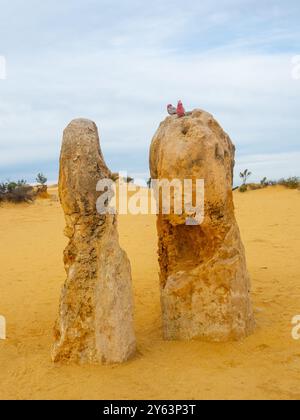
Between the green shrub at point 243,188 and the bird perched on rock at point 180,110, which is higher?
the bird perched on rock at point 180,110

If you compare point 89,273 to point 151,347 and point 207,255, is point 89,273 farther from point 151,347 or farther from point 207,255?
point 207,255

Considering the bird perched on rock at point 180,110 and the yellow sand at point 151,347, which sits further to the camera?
the bird perched on rock at point 180,110

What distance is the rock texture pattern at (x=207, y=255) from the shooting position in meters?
5.20

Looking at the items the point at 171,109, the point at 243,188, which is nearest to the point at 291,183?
the point at 243,188

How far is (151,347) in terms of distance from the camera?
529cm

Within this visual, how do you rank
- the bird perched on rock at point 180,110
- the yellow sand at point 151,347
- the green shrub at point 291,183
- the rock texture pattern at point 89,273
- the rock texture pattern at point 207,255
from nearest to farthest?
the yellow sand at point 151,347
the rock texture pattern at point 89,273
the rock texture pattern at point 207,255
the bird perched on rock at point 180,110
the green shrub at point 291,183

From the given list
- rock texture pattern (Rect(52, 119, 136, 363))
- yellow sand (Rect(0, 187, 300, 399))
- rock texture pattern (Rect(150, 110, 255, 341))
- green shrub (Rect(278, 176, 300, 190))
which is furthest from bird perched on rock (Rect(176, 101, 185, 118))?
green shrub (Rect(278, 176, 300, 190))

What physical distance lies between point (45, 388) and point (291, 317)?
120 inches


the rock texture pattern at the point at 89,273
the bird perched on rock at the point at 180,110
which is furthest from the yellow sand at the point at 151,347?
the bird perched on rock at the point at 180,110

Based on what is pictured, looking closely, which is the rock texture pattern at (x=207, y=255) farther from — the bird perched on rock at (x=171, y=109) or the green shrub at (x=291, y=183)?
the green shrub at (x=291, y=183)

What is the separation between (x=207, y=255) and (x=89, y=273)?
4.35 ft

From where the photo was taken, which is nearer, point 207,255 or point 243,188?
point 207,255

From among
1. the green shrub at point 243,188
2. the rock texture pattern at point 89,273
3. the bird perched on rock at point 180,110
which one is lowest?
the rock texture pattern at point 89,273

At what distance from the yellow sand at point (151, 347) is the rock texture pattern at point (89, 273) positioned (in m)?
0.19
